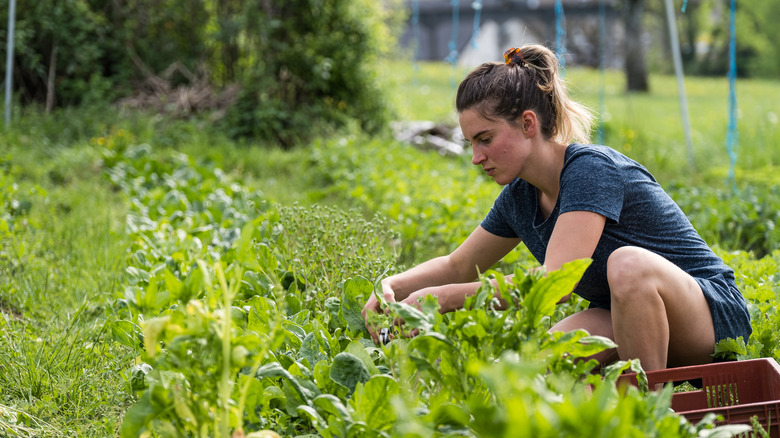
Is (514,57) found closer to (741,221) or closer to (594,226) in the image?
(594,226)

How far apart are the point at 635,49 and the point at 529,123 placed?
15236 millimetres

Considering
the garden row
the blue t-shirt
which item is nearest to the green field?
the garden row

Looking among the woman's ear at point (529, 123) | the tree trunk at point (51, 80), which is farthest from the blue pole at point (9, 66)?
the woman's ear at point (529, 123)

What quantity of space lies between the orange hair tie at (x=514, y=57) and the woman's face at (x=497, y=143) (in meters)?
0.20

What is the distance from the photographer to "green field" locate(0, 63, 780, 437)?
133 centimetres

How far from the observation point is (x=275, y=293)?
2.12m

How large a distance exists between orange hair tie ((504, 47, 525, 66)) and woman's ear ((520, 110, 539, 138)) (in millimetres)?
167

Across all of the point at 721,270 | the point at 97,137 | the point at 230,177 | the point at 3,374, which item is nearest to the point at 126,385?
the point at 3,374

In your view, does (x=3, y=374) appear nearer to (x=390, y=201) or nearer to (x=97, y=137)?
(x=390, y=201)

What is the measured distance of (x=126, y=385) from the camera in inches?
75.8

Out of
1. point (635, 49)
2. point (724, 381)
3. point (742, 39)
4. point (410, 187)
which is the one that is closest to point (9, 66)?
point (410, 187)

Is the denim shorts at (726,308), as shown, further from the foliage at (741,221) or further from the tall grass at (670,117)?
the foliage at (741,221)

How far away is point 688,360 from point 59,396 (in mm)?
1794

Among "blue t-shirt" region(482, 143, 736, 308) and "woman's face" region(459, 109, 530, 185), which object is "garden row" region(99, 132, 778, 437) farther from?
"woman's face" region(459, 109, 530, 185)
